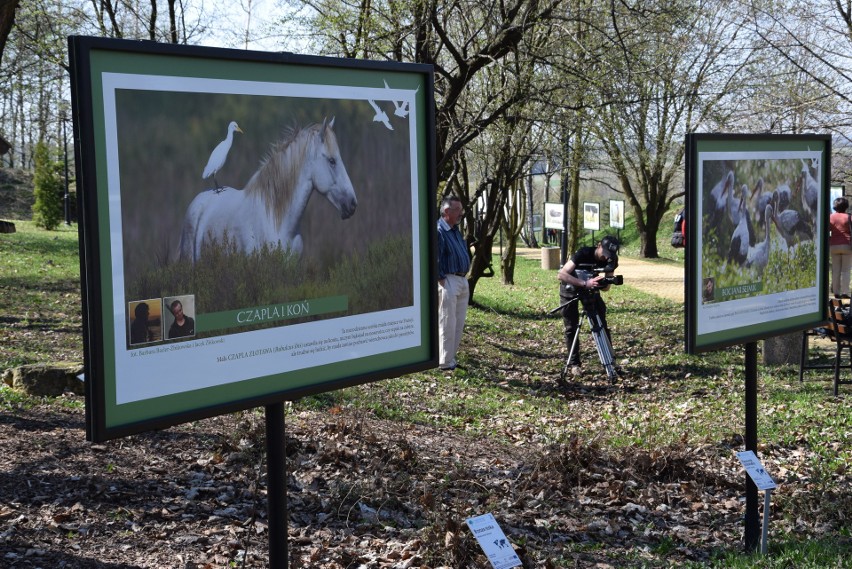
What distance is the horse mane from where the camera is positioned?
317 centimetres

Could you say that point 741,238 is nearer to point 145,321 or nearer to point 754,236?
point 754,236

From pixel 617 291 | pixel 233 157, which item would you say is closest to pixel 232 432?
pixel 233 157

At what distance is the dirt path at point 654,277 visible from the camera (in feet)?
74.2

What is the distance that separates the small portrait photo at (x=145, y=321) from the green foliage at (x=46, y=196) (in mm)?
34611

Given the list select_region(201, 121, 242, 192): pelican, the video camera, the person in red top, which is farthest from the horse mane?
the person in red top

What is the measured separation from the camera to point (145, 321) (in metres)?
2.82

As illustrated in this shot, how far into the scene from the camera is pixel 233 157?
3039mm

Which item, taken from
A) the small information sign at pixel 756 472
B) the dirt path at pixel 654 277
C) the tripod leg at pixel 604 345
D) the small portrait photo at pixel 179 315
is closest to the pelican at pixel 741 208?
the small information sign at pixel 756 472

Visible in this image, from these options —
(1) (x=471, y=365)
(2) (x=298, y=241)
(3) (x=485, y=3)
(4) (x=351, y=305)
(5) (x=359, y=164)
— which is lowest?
(1) (x=471, y=365)

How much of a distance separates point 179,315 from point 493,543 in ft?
5.28

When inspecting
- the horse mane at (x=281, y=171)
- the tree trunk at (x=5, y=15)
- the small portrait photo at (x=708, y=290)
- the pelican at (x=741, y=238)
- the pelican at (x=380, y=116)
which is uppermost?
the tree trunk at (x=5, y=15)

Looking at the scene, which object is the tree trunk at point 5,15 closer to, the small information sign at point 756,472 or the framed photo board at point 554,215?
the small information sign at point 756,472

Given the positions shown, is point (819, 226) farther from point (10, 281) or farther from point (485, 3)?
point (10, 281)

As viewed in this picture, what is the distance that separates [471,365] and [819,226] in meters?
7.08
